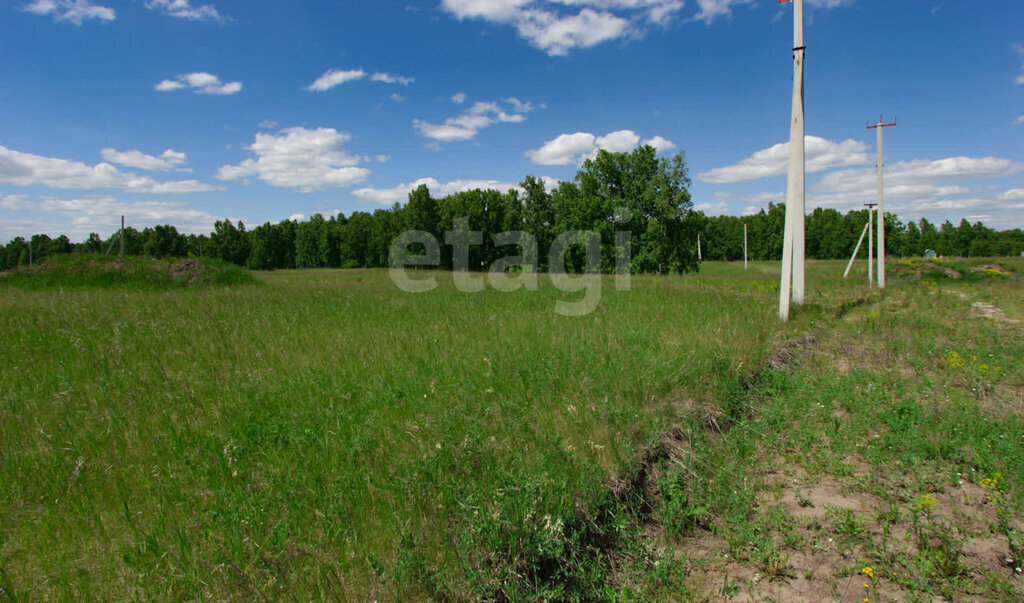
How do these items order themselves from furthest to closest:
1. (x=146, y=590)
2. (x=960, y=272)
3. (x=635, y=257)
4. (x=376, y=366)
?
(x=635, y=257)
(x=960, y=272)
(x=376, y=366)
(x=146, y=590)

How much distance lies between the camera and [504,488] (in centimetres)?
278

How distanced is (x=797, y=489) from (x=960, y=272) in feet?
81.5

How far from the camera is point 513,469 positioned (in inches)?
117

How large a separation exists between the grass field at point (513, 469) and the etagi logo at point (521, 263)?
174 inches

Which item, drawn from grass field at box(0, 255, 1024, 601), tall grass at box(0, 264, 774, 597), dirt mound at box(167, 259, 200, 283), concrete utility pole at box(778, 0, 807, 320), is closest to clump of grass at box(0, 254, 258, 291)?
dirt mound at box(167, 259, 200, 283)

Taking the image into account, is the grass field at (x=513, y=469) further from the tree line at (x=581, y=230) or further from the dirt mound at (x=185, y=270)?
the tree line at (x=581, y=230)

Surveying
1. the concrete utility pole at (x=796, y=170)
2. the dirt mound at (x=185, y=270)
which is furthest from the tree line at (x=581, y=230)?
the concrete utility pole at (x=796, y=170)

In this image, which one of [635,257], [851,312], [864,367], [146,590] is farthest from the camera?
[635,257]

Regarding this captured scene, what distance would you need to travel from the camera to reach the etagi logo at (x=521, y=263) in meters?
14.9

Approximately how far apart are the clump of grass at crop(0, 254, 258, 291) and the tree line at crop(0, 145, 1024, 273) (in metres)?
4.37

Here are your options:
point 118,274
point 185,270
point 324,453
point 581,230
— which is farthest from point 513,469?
point 581,230

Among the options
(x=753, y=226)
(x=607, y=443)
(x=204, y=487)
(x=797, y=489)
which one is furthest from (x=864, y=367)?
(x=753, y=226)

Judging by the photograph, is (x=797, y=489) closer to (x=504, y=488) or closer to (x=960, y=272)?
(x=504, y=488)

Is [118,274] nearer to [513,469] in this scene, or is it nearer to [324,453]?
[324,453]
